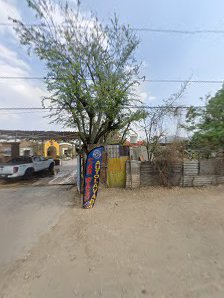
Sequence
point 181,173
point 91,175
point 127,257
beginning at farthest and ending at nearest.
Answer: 1. point 181,173
2. point 91,175
3. point 127,257

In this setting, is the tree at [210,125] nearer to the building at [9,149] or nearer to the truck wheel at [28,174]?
the truck wheel at [28,174]

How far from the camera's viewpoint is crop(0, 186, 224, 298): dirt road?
2.26 m

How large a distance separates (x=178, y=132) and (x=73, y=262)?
878cm

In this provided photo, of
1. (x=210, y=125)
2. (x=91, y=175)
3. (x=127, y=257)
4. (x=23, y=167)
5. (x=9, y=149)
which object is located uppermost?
(x=210, y=125)

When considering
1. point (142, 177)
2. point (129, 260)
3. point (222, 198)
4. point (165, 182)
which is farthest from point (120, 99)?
point (129, 260)

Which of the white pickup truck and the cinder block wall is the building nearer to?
the white pickup truck

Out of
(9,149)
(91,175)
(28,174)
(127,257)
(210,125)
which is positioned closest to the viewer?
(127,257)

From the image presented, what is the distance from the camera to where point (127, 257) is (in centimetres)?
293

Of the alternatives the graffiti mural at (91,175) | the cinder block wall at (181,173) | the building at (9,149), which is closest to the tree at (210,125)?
the cinder block wall at (181,173)

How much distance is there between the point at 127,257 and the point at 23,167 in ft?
32.0

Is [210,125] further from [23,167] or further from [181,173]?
[23,167]

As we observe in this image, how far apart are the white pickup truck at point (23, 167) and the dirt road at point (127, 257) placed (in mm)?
6763

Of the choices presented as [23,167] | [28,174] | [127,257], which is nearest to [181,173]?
[127,257]

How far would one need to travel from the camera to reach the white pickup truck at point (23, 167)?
10.3 meters
